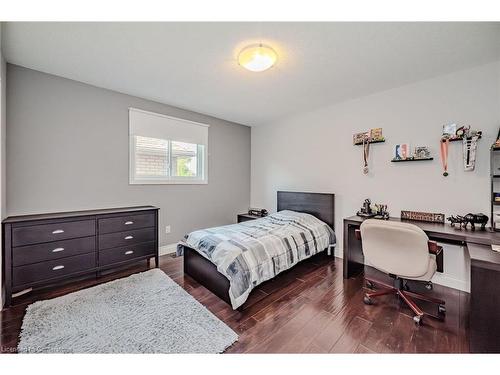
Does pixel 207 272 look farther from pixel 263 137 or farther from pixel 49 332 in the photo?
pixel 263 137

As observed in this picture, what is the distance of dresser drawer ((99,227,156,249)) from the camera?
253 cm

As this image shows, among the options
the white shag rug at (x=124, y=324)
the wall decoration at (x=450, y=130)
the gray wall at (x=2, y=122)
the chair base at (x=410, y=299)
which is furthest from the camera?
the wall decoration at (x=450, y=130)

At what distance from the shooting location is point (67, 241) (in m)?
2.28

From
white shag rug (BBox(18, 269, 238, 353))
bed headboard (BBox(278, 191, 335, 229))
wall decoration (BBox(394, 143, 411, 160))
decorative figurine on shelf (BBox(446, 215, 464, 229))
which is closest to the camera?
white shag rug (BBox(18, 269, 238, 353))

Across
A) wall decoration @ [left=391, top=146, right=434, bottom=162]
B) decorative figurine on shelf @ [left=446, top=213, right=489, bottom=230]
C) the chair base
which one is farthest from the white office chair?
wall decoration @ [left=391, top=146, right=434, bottom=162]

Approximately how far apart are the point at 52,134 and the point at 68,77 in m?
0.72

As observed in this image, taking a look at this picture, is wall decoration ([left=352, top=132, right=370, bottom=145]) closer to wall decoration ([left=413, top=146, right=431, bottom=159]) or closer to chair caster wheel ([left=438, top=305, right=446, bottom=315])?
wall decoration ([left=413, top=146, right=431, bottom=159])

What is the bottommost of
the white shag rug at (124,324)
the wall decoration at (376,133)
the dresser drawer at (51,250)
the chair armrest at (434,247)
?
the white shag rug at (124,324)

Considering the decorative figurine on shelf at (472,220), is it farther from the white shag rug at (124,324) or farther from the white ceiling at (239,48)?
the white shag rug at (124,324)

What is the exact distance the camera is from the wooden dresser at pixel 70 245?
201 cm

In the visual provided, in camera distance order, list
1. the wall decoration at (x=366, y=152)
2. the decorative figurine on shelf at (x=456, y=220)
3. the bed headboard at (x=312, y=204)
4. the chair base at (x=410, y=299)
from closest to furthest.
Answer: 1. the chair base at (x=410, y=299)
2. the decorative figurine on shelf at (x=456, y=220)
3. the wall decoration at (x=366, y=152)
4. the bed headboard at (x=312, y=204)

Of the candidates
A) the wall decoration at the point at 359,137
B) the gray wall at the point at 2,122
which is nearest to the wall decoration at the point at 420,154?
the wall decoration at the point at 359,137

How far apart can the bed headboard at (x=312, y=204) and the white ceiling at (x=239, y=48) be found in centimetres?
159

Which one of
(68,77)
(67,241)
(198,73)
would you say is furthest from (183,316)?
(68,77)
